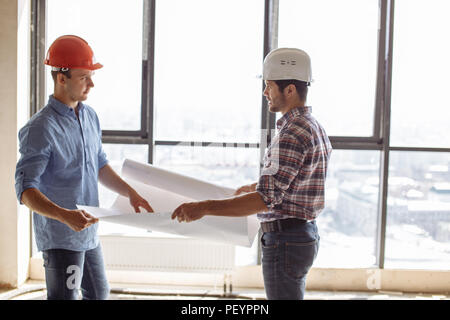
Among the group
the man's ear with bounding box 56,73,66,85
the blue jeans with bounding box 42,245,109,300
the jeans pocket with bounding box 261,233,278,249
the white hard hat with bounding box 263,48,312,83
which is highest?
the white hard hat with bounding box 263,48,312,83

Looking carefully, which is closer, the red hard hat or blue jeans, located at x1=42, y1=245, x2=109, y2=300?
blue jeans, located at x1=42, y1=245, x2=109, y2=300

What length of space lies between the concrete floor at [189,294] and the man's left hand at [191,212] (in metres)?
1.59

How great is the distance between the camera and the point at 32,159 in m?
1.67

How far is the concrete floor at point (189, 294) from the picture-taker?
3.19 m

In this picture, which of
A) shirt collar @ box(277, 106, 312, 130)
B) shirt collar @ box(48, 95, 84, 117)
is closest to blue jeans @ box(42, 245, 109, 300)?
shirt collar @ box(48, 95, 84, 117)

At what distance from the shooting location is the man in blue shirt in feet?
5.46

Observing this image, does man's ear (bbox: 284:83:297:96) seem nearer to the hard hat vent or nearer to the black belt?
the hard hat vent

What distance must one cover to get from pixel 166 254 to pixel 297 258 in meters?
1.78

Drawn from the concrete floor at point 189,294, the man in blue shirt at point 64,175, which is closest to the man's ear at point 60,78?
the man in blue shirt at point 64,175

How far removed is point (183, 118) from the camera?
135 inches

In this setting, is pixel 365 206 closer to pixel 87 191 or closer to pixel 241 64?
pixel 241 64

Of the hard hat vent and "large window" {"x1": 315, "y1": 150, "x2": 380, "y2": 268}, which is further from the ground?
the hard hat vent

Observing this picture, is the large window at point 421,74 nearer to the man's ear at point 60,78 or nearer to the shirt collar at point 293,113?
the shirt collar at point 293,113
